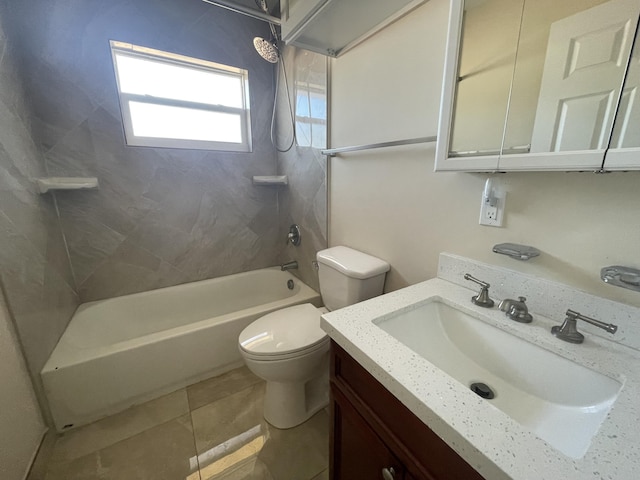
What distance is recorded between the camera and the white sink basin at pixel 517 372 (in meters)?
0.51

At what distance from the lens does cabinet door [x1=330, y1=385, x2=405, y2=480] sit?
0.61m

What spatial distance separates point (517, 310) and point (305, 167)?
1492mm

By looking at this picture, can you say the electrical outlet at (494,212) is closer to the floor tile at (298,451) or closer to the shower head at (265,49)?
the floor tile at (298,451)

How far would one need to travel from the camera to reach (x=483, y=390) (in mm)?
655

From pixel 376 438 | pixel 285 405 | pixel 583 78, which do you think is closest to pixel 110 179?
pixel 285 405

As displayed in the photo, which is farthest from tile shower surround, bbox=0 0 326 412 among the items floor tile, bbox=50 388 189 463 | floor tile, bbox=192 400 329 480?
floor tile, bbox=192 400 329 480

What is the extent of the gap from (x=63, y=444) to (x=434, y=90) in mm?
2276

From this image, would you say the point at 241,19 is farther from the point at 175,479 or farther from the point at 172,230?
the point at 175,479

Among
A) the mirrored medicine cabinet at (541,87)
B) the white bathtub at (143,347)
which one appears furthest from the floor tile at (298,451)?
the mirrored medicine cabinet at (541,87)

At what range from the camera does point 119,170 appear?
1.69 metres

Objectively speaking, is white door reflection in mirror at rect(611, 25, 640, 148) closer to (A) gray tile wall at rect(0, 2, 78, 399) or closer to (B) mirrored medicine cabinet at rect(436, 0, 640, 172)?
(B) mirrored medicine cabinet at rect(436, 0, 640, 172)

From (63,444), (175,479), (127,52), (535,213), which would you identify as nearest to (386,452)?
(535,213)

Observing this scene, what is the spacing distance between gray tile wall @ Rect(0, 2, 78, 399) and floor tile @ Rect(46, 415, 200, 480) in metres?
0.37

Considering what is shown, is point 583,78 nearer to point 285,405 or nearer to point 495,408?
point 495,408
